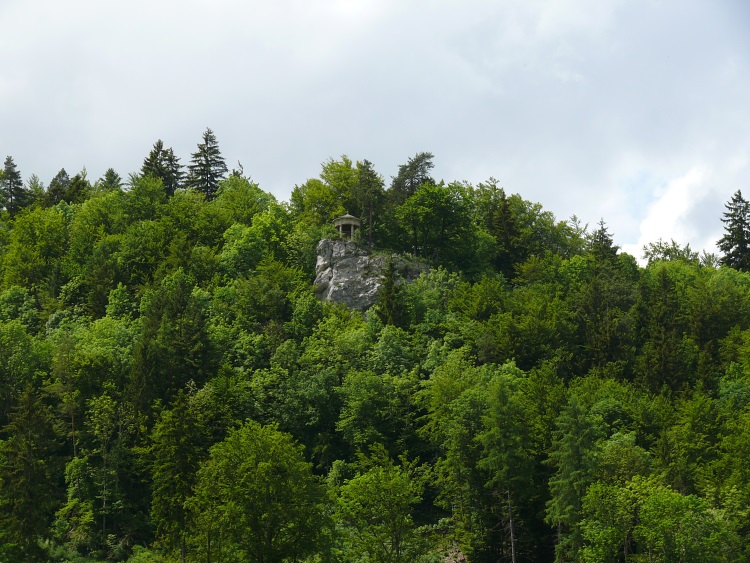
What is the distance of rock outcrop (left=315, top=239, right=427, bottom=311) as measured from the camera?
7638 centimetres

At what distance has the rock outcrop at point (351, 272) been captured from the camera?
76.4 m

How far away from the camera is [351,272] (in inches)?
3059

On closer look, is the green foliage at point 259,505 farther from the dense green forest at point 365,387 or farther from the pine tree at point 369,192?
the pine tree at point 369,192

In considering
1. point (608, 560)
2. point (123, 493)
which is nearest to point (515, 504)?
point (608, 560)

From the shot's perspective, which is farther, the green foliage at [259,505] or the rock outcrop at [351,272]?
the rock outcrop at [351,272]

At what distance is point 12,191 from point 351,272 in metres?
51.3

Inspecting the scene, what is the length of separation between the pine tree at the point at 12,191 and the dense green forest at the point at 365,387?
13128 millimetres

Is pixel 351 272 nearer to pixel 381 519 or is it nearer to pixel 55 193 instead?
pixel 381 519

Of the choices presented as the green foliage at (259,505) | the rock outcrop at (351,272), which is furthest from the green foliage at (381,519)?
the rock outcrop at (351,272)

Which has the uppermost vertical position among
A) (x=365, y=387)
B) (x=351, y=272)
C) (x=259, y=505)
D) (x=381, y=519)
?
(x=351, y=272)

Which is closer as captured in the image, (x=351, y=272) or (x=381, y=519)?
(x=381, y=519)

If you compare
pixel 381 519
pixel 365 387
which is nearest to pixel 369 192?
pixel 365 387

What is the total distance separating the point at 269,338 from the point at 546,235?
3660 centimetres

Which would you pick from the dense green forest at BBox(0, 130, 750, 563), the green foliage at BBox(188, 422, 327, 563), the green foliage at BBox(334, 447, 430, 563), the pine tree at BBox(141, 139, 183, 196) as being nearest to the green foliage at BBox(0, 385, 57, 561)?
the dense green forest at BBox(0, 130, 750, 563)
